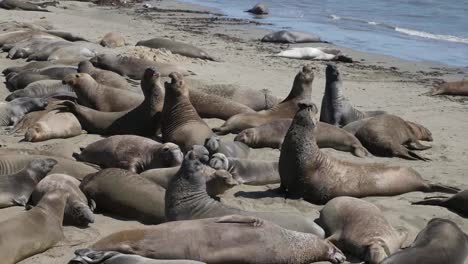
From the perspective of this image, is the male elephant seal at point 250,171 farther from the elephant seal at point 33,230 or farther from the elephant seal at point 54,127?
the elephant seal at point 54,127

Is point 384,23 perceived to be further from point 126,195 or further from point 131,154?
point 126,195

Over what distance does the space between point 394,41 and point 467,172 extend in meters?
11.3

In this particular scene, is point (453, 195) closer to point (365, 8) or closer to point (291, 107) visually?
point (291, 107)

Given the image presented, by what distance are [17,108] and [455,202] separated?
16.0 ft

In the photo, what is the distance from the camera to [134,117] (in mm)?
7590

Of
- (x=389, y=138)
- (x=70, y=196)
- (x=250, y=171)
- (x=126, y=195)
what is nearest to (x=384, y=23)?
(x=389, y=138)

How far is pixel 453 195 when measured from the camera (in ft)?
19.8

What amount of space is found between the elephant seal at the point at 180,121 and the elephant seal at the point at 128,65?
2.99 metres

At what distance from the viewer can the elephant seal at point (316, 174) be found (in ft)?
19.4

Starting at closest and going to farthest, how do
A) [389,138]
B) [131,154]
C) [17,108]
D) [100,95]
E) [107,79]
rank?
[131,154] < [389,138] < [17,108] < [100,95] < [107,79]

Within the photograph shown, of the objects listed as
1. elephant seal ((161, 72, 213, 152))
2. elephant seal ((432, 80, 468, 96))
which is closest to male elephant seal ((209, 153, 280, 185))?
elephant seal ((161, 72, 213, 152))

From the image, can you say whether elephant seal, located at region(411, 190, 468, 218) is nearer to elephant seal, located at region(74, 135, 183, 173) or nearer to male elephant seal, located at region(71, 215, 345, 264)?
male elephant seal, located at region(71, 215, 345, 264)

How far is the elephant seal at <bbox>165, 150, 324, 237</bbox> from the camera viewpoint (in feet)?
15.6

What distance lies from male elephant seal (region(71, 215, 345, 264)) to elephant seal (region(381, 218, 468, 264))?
0.60 m
